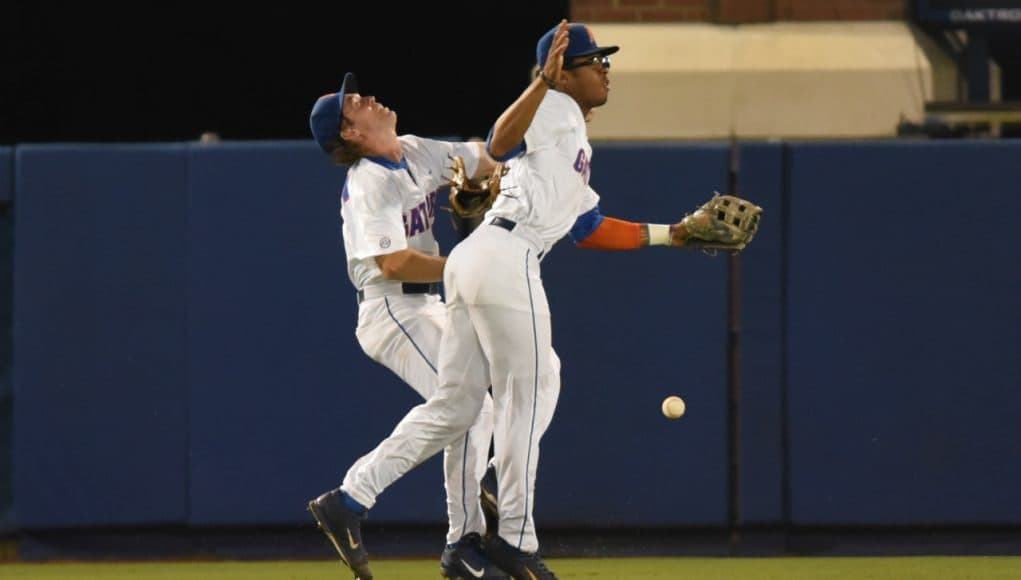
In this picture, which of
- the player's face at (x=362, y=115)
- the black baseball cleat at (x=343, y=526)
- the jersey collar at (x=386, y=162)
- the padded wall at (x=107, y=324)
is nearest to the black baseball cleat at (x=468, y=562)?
the black baseball cleat at (x=343, y=526)

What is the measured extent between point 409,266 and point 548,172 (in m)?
0.55

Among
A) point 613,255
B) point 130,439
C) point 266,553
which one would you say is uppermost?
point 613,255

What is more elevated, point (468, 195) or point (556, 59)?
point (556, 59)

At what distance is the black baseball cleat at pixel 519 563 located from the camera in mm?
4984

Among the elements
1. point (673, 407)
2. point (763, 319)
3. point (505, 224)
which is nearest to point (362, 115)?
point (505, 224)

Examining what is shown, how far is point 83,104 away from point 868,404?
6.85 m

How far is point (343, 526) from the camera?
5.19 m

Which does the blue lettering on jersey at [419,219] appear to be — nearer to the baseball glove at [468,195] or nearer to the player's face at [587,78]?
the baseball glove at [468,195]

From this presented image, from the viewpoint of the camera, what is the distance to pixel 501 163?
17.3 ft

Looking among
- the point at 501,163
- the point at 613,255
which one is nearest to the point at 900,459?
the point at 613,255

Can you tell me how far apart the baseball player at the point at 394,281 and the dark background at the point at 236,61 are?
19.8 feet

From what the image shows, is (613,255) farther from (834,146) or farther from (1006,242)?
(1006,242)

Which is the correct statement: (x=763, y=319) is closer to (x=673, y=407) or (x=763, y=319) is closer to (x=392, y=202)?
(x=673, y=407)

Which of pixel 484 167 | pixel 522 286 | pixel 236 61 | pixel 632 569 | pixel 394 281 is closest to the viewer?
pixel 522 286
